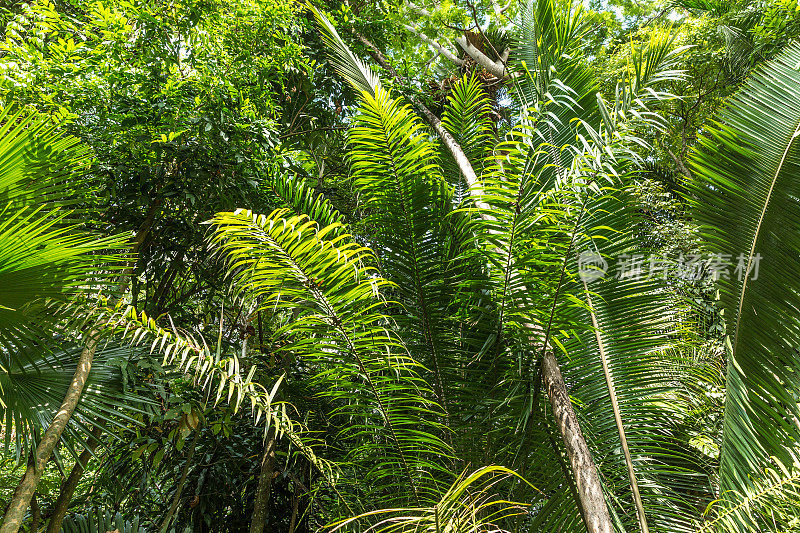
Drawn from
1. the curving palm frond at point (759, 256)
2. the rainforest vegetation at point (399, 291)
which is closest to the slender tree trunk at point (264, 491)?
the rainforest vegetation at point (399, 291)

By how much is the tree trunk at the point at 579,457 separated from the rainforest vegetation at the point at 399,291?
0.01 metres

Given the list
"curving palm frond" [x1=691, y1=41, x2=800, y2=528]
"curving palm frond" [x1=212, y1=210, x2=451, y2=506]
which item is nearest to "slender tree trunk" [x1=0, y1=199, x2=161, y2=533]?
"curving palm frond" [x1=212, y1=210, x2=451, y2=506]

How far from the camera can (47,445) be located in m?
2.26

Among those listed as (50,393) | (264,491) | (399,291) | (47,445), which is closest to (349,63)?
(399,291)

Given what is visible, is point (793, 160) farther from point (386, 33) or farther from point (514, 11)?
point (514, 11)

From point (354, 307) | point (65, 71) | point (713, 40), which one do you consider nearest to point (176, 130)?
point (65, 71)

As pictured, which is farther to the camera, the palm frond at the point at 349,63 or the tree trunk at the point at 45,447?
the palm frond at the point at 349,63

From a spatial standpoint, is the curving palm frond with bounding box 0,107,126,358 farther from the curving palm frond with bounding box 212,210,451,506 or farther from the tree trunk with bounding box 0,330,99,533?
the curving palm frond with bounding box 212,210,451,506

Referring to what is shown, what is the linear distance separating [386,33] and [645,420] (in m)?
4.37

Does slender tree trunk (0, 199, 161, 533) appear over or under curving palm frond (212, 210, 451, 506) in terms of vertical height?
under

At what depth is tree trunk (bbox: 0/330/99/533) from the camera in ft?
6.84

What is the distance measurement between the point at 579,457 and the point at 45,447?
7.39 ft

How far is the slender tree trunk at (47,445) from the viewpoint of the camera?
6.84ft

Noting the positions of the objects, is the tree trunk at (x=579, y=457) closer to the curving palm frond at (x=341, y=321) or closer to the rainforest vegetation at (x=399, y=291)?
the rainforest vegetation at (x=399, y=291)
